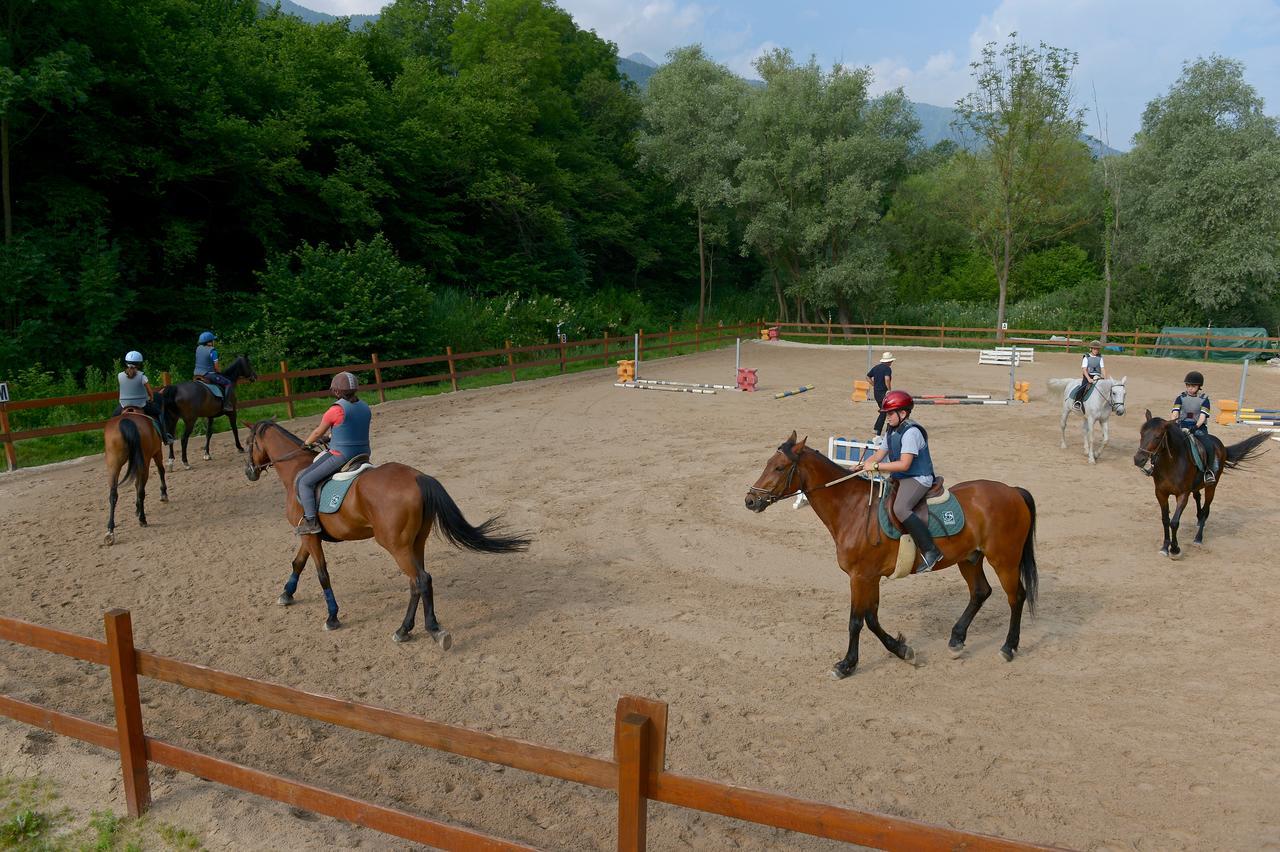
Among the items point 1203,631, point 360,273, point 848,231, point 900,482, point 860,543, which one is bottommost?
point 1203,631

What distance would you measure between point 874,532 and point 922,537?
0.38 m

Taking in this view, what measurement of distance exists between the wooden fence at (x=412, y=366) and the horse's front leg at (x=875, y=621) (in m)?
13.7

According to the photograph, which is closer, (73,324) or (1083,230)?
(73,324)

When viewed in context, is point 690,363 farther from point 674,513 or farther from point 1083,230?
point 1083,230

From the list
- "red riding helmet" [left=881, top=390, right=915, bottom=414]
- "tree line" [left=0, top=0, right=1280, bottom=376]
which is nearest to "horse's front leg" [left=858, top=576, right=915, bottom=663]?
"red riding helmet" [left=881, top=390, right=915, bottom=414]

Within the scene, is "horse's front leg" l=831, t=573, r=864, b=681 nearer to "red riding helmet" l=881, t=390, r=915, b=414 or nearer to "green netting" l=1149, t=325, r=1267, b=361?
"red riding helmet" l=881, t=390, r=915, b=414

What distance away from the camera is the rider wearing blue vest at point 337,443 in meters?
7.23

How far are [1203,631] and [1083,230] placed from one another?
2145 inches

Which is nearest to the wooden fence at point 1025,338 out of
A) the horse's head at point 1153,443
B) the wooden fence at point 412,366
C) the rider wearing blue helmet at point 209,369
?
the wooden fence at point 412,366

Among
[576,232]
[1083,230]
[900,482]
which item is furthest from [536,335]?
[1083,230]

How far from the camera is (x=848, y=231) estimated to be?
39500mm

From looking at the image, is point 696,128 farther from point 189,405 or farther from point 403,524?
point 403,524

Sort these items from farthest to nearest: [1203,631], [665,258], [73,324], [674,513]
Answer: [665,258]
[73,324]
[674,513]
[1203,631]

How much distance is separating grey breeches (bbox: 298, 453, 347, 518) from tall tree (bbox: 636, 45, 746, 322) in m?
→ 35.9
